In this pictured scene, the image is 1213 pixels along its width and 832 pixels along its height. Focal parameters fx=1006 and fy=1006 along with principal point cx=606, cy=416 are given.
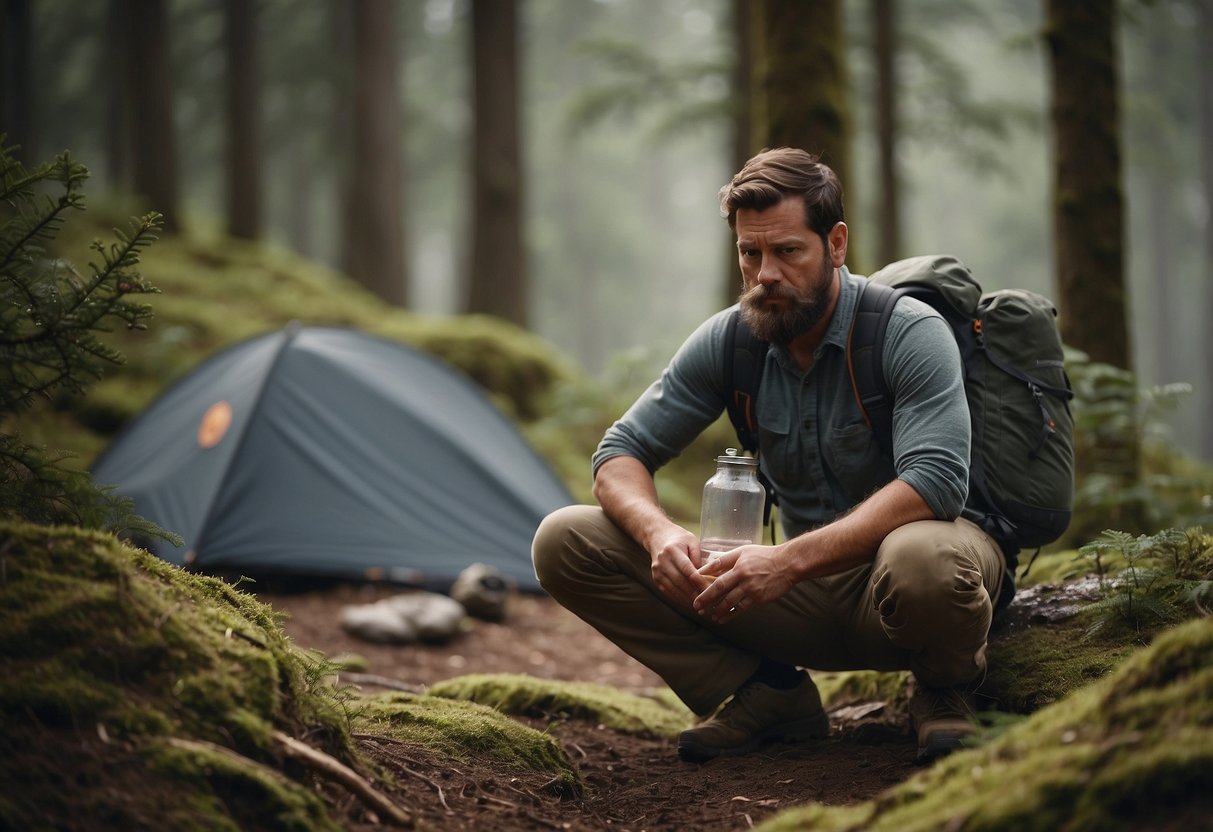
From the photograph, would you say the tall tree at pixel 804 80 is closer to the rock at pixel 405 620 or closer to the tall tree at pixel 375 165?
the rock at pixel 405 620

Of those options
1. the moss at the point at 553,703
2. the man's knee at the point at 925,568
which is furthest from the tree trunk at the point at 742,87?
the man's knee at the point at 925,568

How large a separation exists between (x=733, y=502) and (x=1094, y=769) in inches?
70.4

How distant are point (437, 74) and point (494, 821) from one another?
3037cm

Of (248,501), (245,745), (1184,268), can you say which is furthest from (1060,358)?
(1184,268)

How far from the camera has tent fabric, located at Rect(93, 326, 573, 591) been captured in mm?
5977

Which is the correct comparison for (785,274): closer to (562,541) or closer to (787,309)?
(787,309)

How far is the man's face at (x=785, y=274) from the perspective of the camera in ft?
10.2

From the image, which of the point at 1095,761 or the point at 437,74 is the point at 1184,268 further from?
the point at 1095,761

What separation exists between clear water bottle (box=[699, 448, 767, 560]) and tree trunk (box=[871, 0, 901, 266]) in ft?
33.2

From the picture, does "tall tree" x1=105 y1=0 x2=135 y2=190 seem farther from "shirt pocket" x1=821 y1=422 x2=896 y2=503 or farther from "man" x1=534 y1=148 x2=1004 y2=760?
"shirt pocket" x1=821 y1=422 x2=896 y2=503

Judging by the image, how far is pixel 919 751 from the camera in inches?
115

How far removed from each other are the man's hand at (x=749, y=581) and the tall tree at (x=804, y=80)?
3.70m

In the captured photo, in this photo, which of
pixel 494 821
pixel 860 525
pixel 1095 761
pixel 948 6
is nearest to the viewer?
pixel 1095 761

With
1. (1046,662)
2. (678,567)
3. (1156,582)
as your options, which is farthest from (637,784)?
(1156,582)
